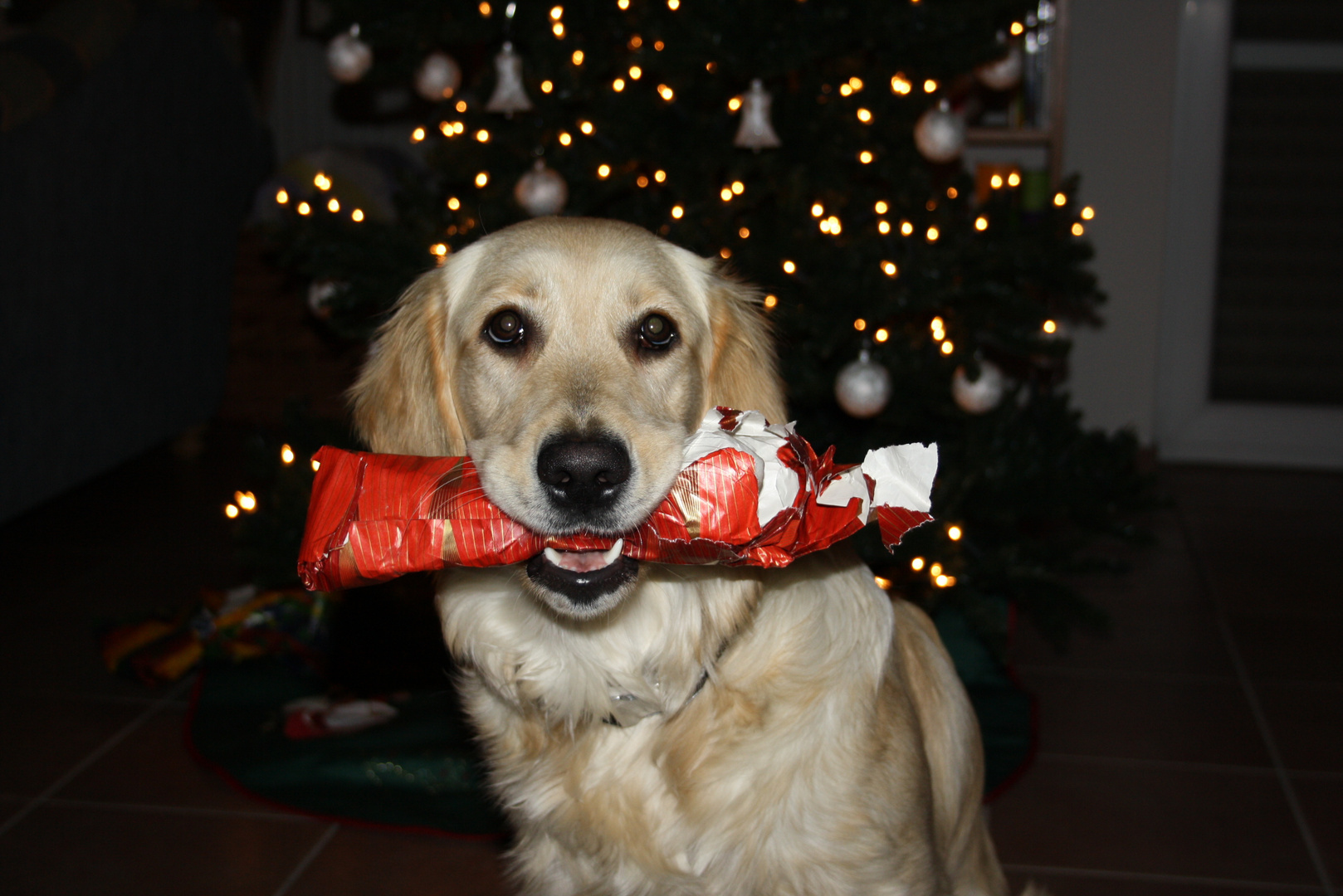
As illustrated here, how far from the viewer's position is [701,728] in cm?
157

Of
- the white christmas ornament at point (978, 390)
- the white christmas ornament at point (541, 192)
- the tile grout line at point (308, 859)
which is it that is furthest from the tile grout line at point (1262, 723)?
the white christmas ornament at point (541, 192)

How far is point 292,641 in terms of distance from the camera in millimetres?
3131

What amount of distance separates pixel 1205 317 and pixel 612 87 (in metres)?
3.53

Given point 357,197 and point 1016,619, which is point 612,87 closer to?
point 1016,619

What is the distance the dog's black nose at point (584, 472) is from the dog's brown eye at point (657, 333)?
36 cm

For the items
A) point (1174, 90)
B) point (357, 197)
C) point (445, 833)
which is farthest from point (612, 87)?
point (1174, 90)

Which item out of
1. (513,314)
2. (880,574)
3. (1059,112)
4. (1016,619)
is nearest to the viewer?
(513,314)

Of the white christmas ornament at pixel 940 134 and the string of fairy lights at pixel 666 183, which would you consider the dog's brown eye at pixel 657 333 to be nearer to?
the string of fairy lights at pixel 666 183

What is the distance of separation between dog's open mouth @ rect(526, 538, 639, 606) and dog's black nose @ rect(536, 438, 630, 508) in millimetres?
84

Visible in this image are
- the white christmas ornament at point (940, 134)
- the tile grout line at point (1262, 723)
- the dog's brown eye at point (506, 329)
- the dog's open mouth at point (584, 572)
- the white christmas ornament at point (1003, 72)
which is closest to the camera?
the dog's open mouth at point (584, 572)

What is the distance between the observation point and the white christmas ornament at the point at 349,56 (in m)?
3.25

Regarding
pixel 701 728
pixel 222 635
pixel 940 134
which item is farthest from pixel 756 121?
pixel 222 635

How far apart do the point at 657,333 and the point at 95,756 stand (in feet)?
6.19

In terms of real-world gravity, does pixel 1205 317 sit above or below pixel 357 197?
below
